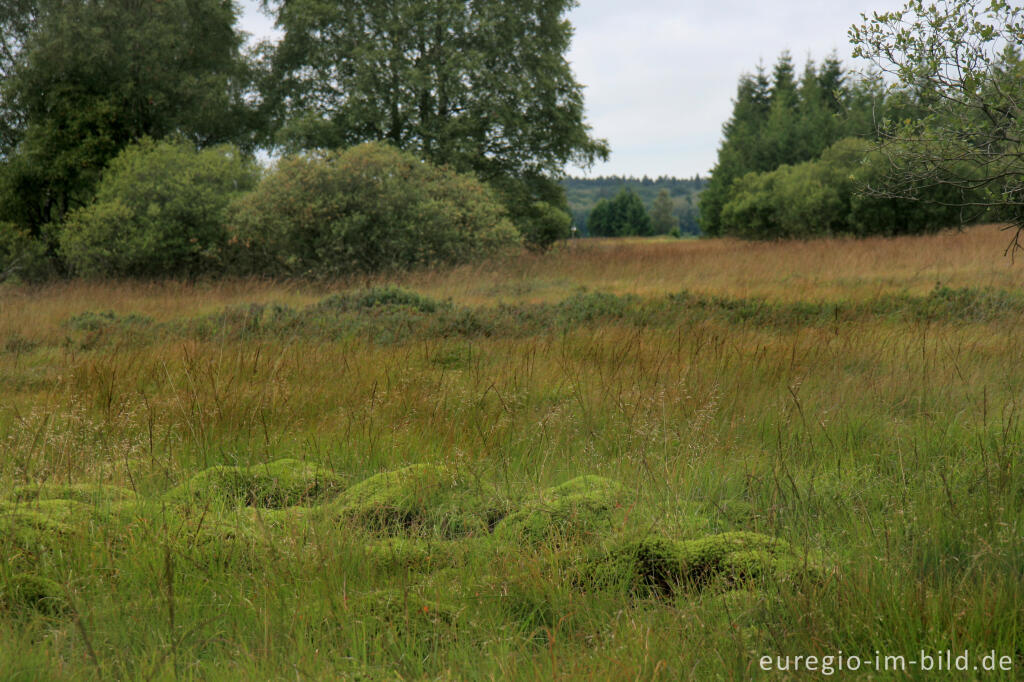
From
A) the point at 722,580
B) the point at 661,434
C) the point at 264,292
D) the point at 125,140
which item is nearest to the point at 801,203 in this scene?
the point at 264,292

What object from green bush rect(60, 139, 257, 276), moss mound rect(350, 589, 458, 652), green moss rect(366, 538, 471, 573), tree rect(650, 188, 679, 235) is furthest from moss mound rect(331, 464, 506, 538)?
tree rect(650, 188, 679, 235)

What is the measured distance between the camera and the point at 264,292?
14.0 m

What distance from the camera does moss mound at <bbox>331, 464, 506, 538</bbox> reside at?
2861 mm

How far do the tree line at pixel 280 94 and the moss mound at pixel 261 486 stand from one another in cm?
1604

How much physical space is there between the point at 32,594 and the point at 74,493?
2.64ft

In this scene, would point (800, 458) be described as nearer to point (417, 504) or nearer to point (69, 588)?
point (417, 504)

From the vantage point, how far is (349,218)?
1535cm

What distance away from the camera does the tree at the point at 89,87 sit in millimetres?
19984

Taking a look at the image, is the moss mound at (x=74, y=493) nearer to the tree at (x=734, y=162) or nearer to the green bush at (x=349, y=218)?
the green bush at (x=349, y=218)

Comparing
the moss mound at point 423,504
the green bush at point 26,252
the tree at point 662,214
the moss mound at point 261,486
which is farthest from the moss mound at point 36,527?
the tree at point 662,214

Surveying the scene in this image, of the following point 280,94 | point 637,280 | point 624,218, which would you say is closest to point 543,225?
point 280,94

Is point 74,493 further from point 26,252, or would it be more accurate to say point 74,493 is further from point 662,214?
point 662,214

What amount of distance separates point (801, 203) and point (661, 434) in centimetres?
2497

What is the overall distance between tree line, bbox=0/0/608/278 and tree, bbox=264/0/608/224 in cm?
5
